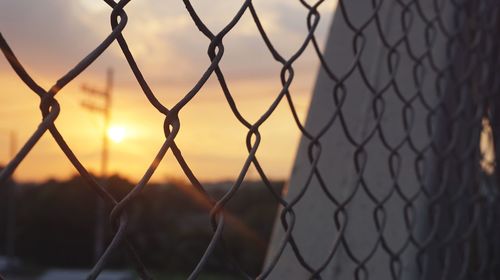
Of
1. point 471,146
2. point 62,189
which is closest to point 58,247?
point 62,189

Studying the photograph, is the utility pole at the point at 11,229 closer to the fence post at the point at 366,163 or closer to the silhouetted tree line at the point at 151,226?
the silhouetted tree line at the point at 151,226

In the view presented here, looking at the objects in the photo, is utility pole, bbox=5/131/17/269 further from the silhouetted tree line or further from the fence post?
the fence post

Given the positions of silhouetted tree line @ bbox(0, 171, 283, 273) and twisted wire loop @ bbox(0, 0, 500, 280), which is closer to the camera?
twisted wire loop @ bbox(0, 0, 500, 280)

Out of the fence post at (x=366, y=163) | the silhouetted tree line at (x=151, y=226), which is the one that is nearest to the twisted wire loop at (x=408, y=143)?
the fence post at (x=366, y=163)

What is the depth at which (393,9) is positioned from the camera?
59.7 inches

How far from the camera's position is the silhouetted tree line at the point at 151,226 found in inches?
798

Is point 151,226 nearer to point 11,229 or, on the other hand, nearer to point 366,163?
point 11,229

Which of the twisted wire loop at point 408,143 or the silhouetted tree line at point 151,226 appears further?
the silhouetted tree line at point 151,226

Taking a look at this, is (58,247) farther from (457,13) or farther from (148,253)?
(457,13)

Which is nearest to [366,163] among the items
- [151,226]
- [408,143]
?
[408,143]

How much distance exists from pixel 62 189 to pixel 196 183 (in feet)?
75.4

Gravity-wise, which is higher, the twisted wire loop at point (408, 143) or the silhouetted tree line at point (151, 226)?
the twisted wire loop at point (408, 143)

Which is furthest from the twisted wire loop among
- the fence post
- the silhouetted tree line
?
the silhouetted tree line

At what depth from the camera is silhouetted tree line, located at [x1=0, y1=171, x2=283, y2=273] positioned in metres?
20.3
